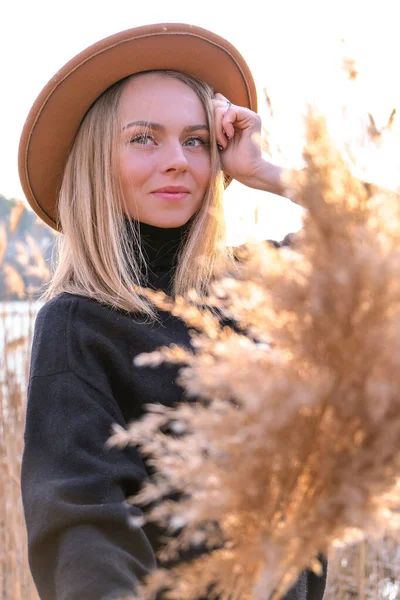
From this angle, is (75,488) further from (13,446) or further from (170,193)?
(13,446)

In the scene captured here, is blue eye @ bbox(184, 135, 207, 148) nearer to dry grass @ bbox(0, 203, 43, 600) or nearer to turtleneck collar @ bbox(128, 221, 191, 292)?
turtleneck collar @ bbox(128, 221, 191, 292)

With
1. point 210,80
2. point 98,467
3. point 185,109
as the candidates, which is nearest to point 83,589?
point 98,467

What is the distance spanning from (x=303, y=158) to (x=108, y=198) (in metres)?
1.14

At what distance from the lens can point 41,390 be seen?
1.33m

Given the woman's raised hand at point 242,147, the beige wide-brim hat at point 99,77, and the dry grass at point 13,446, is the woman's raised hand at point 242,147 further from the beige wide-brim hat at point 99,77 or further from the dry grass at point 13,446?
the dry grass at point 13,446

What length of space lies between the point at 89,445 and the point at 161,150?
66cm

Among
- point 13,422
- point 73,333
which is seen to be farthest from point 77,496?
point 13,422

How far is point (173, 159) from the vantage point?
1599 millimetres

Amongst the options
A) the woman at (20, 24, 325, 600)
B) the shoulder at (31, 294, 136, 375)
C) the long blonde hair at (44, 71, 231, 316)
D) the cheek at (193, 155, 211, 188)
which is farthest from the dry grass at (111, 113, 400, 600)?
the cheek at (193, 155, 211, 188)

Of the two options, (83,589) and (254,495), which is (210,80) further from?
(254,495)

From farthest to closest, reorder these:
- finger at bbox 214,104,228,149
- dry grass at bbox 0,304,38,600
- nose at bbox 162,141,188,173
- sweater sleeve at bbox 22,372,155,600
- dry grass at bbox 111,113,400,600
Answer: dry grass at bbox 0,304,38,600, finger at bbox 214,104,228,149, nose at bbox 162,141,188,173, sweater sleeve at bbox 22,372,155,600, dry grass at bbox 111,113,400,600

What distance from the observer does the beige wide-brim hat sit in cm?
165

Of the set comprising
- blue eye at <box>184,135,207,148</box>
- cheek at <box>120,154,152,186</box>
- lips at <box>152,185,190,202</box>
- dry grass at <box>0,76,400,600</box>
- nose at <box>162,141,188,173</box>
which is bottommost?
dry grass at <box>0,76,400,600</box>

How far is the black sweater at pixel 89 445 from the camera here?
107 centimetres
